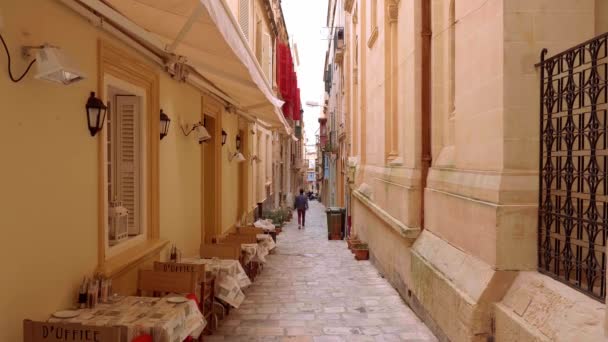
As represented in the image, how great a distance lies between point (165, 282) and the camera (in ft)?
16.4

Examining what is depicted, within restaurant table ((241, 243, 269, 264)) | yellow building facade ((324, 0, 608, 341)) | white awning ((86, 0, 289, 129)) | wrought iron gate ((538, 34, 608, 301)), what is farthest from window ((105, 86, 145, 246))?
wrought iron gate ((538, 34, 608, 301))

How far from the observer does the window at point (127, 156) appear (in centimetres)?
544

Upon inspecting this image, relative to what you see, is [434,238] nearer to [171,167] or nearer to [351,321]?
[351,321]

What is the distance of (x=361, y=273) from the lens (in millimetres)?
9516

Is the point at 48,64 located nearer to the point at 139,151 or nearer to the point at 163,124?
the point at 139,151

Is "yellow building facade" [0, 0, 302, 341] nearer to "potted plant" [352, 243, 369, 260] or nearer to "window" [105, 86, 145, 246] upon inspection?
"window" [105, 86, 145, 246]

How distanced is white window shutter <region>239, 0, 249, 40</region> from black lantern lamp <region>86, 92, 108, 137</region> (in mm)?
8472

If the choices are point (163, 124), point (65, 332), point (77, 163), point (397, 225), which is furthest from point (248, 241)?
point (65, 332)

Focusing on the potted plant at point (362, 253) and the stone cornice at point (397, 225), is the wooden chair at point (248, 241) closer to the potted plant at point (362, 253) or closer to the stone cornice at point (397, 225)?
the stone cornice at point (397, 225)

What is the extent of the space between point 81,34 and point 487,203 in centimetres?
367

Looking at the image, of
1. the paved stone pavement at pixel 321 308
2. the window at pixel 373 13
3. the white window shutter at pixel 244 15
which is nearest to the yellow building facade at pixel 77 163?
the paved stone pavement at pixel 321 308

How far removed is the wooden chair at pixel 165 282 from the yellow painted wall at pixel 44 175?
887 millimetres

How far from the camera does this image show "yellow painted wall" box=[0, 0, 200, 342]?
9.93 feet

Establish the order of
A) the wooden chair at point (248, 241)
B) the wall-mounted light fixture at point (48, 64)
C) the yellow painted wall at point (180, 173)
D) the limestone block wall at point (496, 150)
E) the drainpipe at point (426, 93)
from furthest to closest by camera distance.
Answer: the wooden chair at point (248, 241)
the drainpipe at point (426, 93)
the yellow painted wall at point (180, 173)
the limestone block wall at point (496, 150)
the wall-mounted light fixture at point (48, 64)
